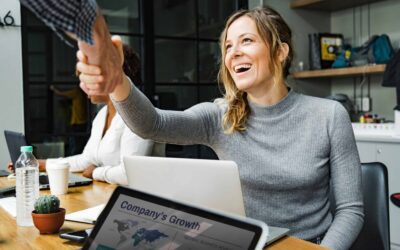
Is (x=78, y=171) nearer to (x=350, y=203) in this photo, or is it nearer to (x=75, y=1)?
(x=350, y=203)

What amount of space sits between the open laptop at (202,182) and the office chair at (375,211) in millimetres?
689

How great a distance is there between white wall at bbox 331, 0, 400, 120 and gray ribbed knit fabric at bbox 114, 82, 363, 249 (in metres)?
2.85

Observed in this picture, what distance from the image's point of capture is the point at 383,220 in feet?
4.98

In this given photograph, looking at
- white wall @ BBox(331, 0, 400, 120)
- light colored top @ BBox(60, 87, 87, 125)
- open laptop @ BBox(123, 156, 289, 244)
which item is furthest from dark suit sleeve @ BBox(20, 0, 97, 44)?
white wall @ BBox(331, 0, 400, 120)

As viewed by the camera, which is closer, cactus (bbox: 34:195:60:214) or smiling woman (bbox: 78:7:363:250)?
cactus (bbox: 34:195:60:214)

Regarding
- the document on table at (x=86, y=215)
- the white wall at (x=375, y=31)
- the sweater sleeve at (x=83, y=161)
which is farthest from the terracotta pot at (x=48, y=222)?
the white wall at (x=375, y=31)

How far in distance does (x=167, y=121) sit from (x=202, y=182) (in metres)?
0.45

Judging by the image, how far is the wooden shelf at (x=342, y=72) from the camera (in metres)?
3.83

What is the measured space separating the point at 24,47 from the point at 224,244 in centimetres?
330

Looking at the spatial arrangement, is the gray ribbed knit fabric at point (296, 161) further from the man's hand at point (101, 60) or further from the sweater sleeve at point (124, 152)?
the man's hand at point (101, 60)

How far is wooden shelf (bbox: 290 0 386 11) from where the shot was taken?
171 inches

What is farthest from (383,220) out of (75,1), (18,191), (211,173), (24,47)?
(24,47)

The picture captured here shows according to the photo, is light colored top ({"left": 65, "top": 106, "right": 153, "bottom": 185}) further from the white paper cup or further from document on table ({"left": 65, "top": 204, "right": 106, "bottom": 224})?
document on table ({"left": 65, "top": 204, "right": 106, "bottom": 224})

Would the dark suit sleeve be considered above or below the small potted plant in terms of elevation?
above
